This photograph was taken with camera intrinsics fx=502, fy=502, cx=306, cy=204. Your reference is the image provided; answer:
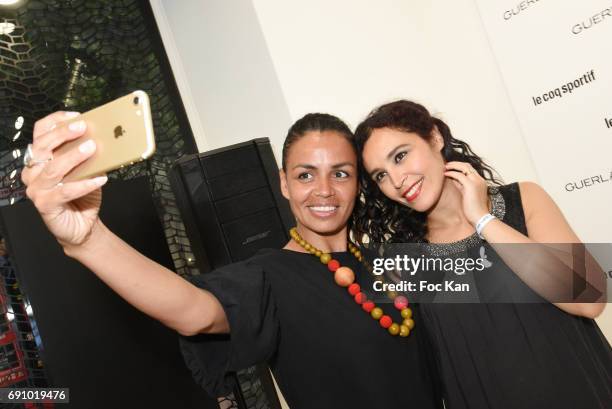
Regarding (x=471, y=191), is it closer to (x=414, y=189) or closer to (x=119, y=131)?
(x=414, y=189)

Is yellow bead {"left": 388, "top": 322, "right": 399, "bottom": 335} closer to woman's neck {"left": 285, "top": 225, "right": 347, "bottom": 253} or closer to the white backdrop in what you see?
woman's neck {"left": 285, "top": 225, "right": 347, "bottom": 253}

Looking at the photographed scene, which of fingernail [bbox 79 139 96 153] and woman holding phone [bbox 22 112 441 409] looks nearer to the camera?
fingernail [bbox 79 139 96 153]

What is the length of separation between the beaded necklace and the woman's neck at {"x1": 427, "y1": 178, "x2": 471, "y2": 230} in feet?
0.91

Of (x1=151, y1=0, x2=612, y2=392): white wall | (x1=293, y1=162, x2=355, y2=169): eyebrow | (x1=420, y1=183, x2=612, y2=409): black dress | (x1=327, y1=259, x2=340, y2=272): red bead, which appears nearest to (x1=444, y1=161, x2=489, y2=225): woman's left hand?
(x1=420, y1=183, x2=612, y2=409): black dress

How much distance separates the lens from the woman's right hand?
2.81 feet

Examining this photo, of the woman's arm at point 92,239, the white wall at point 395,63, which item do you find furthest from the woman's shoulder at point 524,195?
the white wall at point 395,63

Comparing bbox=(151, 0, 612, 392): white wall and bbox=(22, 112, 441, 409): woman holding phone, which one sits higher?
bbox=(151, 0, 612, 392): white wall

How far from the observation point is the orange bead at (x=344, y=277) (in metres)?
1.46

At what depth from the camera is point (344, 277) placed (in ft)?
4.79

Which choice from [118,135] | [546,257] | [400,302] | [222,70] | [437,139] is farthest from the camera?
[222,70]

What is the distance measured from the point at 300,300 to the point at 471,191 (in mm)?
560

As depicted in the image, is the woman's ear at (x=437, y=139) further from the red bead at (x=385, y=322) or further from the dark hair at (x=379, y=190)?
the red bead at (x=385, y=322)

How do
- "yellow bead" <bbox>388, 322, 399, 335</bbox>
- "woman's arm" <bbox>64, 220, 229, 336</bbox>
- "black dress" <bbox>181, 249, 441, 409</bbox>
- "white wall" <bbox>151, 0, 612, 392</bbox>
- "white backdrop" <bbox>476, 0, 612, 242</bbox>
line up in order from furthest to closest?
"white wall" <bbox>151, 0, 612, 392</bbox> → "white backdrop" <bbox>476, 0, 612, 242</bbox> → "yellow bead" <bbox>388, 322, 399, 335</bbox> → "black dress" <bbox>181, 249, 441, 409</bbox> → "woman's arm" <bbox>64, 220, 229, 336</bbox>

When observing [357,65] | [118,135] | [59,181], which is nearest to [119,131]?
[118,135]
